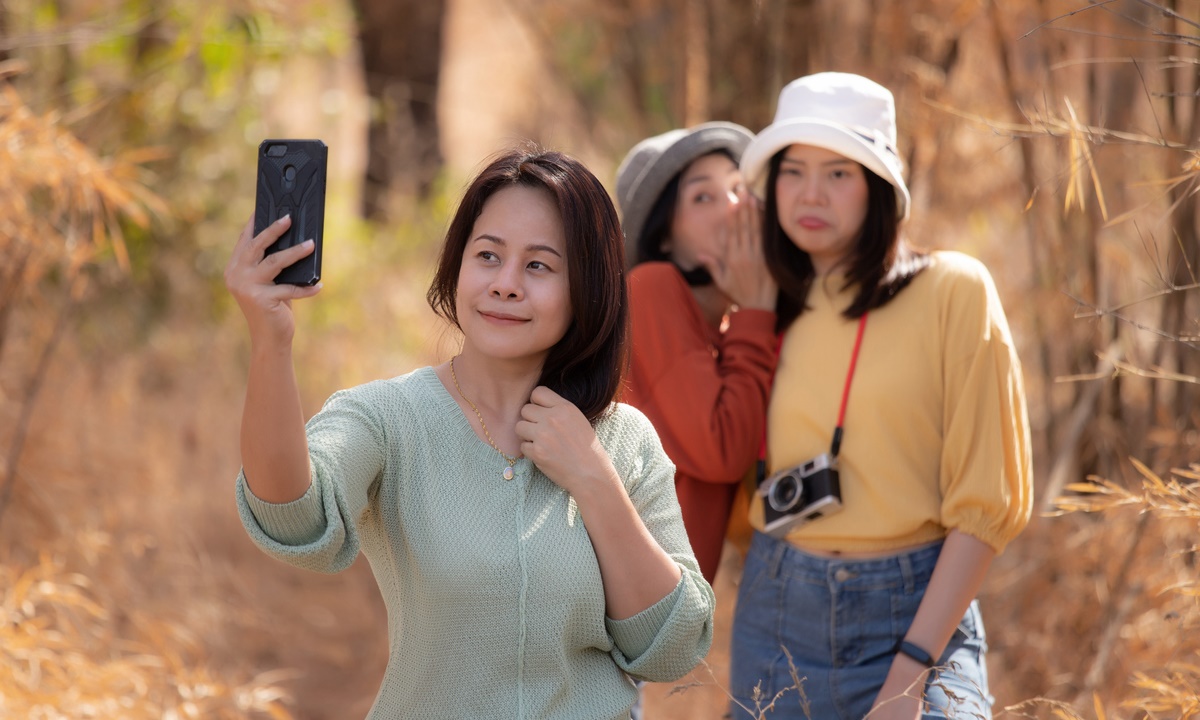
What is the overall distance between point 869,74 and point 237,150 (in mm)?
3666

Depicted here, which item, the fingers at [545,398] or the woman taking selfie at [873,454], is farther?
the woman taking selfie at [873,454]

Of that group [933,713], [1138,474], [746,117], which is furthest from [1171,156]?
[933,713]

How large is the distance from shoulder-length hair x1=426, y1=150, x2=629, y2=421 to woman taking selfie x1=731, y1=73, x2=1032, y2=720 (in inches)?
23.9

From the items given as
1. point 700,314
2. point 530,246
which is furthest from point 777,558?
point 530,246

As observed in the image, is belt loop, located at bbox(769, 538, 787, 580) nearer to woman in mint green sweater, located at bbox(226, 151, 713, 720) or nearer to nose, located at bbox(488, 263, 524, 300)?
woman in mint green sweater, located at bbox(226, 151, 713, 720)

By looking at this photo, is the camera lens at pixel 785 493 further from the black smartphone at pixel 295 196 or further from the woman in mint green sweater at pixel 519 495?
the black smartphone at pixel 295 196

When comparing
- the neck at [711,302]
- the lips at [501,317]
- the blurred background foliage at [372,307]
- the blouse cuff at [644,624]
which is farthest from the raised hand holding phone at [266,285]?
the neck at [711,302]

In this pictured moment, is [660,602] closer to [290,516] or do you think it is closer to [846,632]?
[290,516]

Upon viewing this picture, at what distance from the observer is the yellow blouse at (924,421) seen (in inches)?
88.0

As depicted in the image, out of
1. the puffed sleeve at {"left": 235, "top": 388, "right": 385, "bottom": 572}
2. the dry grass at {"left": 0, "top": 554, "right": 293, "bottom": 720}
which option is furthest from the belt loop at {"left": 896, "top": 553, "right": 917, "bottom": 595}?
the dry grass at {"left": 0, "top": 554, "right": 293, "bottom": 720}

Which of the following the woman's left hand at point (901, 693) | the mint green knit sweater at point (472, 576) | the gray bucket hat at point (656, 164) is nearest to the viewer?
the mint green knit sweater at point (472, 576)

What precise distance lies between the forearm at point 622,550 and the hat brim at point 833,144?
909 mm

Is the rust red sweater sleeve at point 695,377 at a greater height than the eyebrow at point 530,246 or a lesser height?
lesser

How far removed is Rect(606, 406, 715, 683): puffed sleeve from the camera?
5.72 ft
